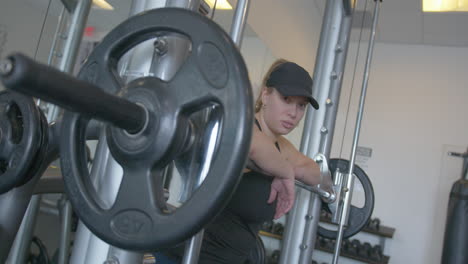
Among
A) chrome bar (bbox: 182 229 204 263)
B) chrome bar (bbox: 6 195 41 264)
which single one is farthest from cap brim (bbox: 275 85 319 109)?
chrome bar (bbox: 6 195 41 264)

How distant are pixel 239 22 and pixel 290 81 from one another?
1.50 feet

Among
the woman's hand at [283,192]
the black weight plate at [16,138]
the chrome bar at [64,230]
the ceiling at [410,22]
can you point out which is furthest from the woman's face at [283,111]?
the ceiling at [410,22]

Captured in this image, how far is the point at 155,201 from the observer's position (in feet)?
1.48

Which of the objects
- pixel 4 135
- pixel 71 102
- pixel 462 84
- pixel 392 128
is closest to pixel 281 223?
pixel 392 128

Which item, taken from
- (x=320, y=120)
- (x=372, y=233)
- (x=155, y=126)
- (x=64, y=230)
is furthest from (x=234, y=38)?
(x=372, y=233)

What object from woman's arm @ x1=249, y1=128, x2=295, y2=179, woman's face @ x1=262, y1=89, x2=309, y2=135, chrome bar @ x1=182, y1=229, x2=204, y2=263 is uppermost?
woman's face @ x1=262, y1=89, x2=309, y2=135

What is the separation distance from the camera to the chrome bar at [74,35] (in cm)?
147

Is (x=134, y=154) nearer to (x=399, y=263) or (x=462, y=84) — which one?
(x=399, y=263)

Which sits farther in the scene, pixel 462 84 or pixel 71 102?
pixel 462 84

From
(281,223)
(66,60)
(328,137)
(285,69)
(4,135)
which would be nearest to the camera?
(4,135)

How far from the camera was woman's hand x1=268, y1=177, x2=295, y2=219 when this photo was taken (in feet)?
2.93

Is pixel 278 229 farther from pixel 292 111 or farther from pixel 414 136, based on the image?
pixel 292 111

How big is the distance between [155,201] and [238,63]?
18 cm

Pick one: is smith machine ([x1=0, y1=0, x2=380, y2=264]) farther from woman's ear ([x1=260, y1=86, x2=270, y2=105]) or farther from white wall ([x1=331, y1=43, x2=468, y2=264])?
white wall ([x1=331, y1=43, x2=468, y2=264])
